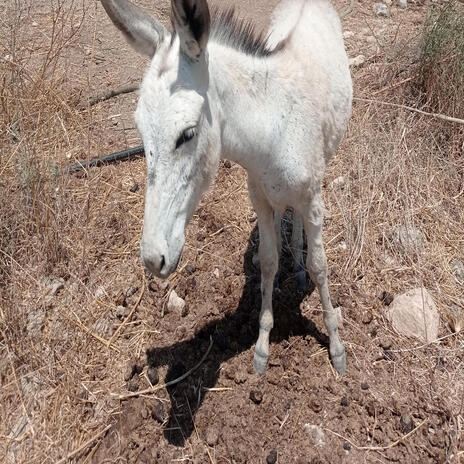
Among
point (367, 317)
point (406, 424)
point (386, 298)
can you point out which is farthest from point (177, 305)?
point (406, 424)

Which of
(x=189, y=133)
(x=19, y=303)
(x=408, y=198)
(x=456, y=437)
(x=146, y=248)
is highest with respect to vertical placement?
(x=189, y=133)

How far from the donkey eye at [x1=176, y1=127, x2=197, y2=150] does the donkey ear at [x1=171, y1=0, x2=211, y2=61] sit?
0.77 ft

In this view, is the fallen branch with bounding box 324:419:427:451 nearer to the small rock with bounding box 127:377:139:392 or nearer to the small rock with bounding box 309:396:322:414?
the small rock with bounding box 309:396:322:414

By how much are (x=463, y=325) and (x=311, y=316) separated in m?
0.86

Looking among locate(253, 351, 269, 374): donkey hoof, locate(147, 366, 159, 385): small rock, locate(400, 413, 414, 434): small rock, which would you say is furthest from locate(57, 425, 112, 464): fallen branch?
locate(400, 413, 414, 434): small rock

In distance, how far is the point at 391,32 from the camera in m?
4.84

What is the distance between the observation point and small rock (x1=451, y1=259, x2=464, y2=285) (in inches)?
112

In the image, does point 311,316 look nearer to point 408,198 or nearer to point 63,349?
point 408,198

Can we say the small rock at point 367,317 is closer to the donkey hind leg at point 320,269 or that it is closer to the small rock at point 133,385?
the donkey hind leg at point 320,269

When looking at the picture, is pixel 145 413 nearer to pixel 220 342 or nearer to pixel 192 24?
pixel 220 342

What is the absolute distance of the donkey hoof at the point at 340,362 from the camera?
2398 millimetres

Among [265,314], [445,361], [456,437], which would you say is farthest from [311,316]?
[456,437]

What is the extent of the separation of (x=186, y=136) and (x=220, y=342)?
1.47 meters

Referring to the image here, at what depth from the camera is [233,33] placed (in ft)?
5.47
